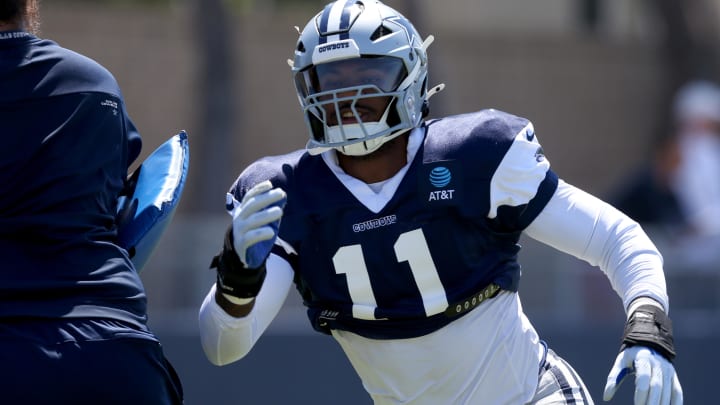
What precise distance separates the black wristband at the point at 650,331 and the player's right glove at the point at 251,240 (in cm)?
95

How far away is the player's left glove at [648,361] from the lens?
320 cm

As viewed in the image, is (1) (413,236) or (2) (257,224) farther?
(1) (413,236)

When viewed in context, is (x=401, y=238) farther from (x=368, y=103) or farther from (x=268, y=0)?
(x=268, y=0)

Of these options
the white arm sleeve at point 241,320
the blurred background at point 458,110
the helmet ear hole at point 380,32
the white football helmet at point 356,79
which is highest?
the helmet ear hole at point 380,32

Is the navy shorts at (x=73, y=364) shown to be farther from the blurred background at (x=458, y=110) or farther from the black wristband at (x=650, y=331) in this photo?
the blurred background at (x=458, y=110)

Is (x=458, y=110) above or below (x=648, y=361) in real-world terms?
below

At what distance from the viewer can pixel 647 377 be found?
3.21 meters

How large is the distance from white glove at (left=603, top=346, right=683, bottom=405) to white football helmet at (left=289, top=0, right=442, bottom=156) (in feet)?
2.98

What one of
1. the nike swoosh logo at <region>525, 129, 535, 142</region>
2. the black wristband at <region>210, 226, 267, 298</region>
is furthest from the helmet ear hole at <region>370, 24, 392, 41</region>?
the black wristband at <region>210, 226, 267, 298</region>

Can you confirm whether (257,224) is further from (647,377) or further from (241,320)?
(647,377)

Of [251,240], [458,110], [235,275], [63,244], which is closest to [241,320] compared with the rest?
[235,275]

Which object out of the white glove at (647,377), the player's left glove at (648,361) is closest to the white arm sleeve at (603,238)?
the player's left glove at (648,361)

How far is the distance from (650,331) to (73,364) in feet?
4.80

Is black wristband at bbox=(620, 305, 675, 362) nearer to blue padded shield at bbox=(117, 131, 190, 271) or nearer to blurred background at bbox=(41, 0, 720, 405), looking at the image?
blue padded shield at bbox=(117, 131, 190, 271)
